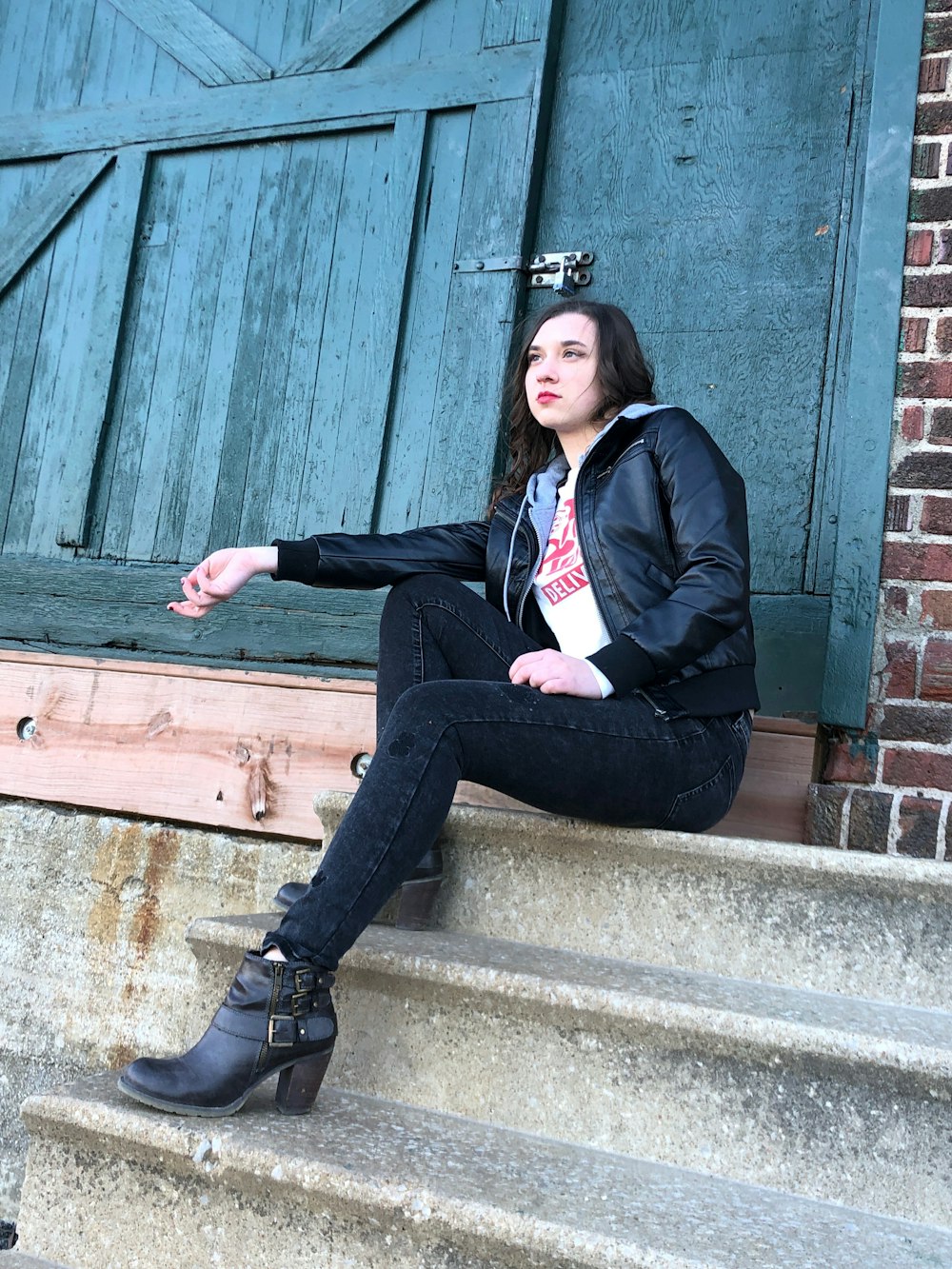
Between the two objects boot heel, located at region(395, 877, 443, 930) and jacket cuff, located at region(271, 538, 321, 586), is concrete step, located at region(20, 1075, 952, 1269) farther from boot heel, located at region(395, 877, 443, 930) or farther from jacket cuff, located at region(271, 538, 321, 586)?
jacket cuff, located at region(271, 538, 321, 586)

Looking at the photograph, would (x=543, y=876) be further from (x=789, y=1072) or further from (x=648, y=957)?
(x=789, y=1072)

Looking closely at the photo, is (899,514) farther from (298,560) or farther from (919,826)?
(298,560)

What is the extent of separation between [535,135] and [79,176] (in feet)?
4.53

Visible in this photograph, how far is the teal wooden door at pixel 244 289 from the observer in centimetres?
297

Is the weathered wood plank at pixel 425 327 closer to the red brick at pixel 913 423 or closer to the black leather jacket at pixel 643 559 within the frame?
the black leather jacket at pixel 643 559

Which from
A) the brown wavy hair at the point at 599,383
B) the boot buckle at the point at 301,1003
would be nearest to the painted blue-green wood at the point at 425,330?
the brown wavy hair at the point at 599,383

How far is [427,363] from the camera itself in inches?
118

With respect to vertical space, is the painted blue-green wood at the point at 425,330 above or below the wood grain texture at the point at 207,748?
above

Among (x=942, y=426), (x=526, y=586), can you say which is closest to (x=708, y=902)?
(x=526, y=586)

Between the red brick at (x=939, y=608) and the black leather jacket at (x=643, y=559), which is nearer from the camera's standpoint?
the black leather jacket at (x=643, y=559)

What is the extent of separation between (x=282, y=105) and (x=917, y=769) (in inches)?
93.6

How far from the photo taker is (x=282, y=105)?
3178 millimetres

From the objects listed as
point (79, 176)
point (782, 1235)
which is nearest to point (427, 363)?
point (79, 176)

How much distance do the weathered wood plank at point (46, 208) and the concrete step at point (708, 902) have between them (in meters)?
2.40
